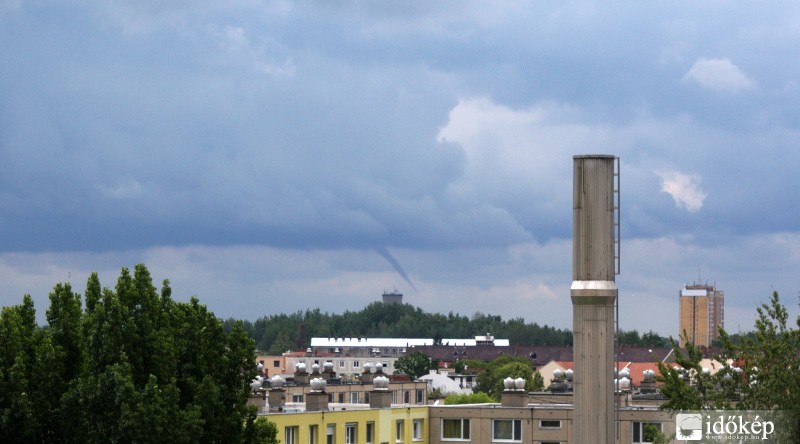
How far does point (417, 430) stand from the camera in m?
67.9

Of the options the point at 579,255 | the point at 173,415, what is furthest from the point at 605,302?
the point at 173,415

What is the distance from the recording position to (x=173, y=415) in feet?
128

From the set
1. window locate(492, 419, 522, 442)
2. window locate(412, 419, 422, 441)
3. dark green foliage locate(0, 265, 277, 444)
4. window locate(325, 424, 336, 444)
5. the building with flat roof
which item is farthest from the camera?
window locate(412, 419, 422, 441)

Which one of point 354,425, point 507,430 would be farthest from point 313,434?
point 507,430

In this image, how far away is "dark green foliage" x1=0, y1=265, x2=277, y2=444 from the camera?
1510 inches

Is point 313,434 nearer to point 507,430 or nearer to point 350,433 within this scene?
point 350,433

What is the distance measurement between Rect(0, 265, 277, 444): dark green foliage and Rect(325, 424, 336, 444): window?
18.1 meters

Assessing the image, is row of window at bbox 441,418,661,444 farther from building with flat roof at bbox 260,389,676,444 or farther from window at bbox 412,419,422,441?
window at bbox 412,419,422,441

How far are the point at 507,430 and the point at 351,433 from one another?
27.0 ft

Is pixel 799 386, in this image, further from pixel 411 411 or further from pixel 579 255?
pixel 411 411

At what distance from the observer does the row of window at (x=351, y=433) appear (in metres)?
58.6

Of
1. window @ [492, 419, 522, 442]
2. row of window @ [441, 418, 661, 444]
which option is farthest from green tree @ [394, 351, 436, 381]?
window @ [492, 419, 522, 442]

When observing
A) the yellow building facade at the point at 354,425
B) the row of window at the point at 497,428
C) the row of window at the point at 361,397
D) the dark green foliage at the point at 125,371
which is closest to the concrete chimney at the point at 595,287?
the dark green foliage at the point at 125,371

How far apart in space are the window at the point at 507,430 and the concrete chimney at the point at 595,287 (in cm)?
4032
